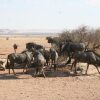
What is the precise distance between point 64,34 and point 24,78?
12.9 m

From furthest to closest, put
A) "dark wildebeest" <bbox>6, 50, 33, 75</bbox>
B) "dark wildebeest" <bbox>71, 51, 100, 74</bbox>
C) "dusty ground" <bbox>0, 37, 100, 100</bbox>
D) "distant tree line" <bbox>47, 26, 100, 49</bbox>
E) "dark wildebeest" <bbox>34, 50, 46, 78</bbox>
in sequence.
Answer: "distant tree line" <bbox>47, 26, 100, 49</bbox>
"dark wildebeest" <bbox>6, 50, 33, 75</bbox>
"dark wildebeest" <bbox>71, 51, 100, 74</bbox>
"dark wildebeest" <bbox>34, 50, 46, 78</bbox>
"dusty ground" <bbox>0, 37, 100, 100</bbox>

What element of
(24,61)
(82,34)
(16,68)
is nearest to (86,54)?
(24,61)

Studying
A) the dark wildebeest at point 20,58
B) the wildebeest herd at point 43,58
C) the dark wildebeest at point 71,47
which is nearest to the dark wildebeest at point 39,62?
the wildebeest herd at point 43,58

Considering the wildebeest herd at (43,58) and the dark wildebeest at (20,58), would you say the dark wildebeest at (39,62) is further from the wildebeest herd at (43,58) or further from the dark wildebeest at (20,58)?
the dark wildebeest at (20,58)

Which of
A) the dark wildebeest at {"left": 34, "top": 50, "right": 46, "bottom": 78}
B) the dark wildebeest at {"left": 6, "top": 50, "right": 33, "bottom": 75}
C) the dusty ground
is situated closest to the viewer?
the dusty ground

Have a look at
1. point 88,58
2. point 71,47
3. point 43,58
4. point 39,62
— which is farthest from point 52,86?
point 71,47

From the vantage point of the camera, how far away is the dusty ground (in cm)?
1489

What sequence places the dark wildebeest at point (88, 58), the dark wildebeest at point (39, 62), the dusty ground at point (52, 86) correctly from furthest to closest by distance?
the dark wildebeest at point (88, 58), the dark wildebeest at point (39, 62), the dusty ground at point (52, 86)

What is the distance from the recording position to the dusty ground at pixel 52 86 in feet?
48.9

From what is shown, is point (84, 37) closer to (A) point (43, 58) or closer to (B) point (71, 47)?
(B) point (71, 47)

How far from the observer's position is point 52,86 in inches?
677

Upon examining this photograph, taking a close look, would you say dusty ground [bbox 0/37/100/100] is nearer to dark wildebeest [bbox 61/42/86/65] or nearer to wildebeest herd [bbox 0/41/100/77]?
wildebeest herd [bbox 0/41/100/77]

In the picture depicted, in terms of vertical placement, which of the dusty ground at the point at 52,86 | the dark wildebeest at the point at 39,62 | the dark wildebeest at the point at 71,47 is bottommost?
the dusty ground at the point at 52,86

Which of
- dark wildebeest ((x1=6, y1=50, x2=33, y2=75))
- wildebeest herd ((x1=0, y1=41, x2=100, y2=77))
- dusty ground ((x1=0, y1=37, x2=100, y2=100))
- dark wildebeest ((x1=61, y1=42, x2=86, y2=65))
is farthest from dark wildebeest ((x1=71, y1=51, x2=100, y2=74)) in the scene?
dark wildebeest ((x1=6, y1=50, x2=33, y2=75))
